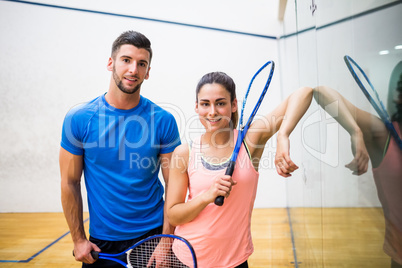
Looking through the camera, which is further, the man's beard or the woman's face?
the man's beard

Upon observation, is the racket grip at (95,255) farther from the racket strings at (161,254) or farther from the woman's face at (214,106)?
the woman's face at (214,106)

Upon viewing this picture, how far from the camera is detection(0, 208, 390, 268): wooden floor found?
64 cm

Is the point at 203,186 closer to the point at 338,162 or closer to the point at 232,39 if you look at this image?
the point at 338,162

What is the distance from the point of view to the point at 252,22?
3703 mm

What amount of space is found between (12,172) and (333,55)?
3.96 metres

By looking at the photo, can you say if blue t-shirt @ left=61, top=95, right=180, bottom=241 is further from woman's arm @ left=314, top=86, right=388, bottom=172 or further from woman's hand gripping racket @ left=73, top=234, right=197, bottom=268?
→ woman's arm @ left=314, top=86, right=388, bottom=172

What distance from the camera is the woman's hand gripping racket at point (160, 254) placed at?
2.96 ft

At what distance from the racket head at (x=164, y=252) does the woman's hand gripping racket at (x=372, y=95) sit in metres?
0.56

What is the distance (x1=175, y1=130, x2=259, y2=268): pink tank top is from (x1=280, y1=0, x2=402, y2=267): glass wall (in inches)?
9.5

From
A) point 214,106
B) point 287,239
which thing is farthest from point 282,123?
point 287,239

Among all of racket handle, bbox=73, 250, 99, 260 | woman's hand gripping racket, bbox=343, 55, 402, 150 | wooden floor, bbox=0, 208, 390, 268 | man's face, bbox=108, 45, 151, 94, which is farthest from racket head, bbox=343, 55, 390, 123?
racket handle, bbox=73, 250, 99, 260

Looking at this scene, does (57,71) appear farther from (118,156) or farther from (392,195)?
(392,195)

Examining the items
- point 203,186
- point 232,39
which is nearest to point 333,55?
point 203,186

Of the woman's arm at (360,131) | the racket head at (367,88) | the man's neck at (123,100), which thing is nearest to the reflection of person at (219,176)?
the woman's arm at (360,131)
